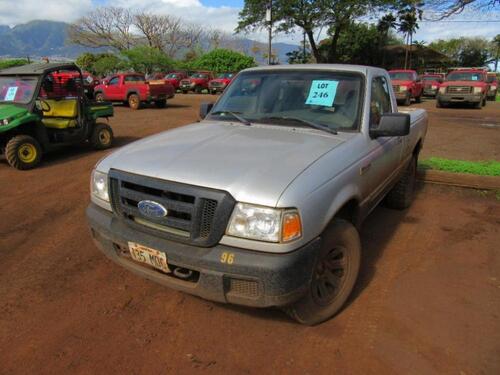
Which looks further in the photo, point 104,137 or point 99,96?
point 99,96

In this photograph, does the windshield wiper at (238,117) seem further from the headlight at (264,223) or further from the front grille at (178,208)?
the headlight at (264,223)

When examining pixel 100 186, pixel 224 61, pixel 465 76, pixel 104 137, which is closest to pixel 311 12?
pixel 224 61

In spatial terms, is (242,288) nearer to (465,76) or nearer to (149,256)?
(149,256)

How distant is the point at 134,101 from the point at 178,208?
17549 mm

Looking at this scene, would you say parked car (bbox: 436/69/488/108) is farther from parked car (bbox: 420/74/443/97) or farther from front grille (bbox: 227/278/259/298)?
front grille (bbox: 227/278/259/298)

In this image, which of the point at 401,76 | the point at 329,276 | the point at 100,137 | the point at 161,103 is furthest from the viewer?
the point at 401,76

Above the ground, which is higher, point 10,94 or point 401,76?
point 401,76

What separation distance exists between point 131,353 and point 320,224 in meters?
1.46

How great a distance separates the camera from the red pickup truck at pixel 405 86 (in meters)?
18.9

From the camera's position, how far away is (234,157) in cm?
267

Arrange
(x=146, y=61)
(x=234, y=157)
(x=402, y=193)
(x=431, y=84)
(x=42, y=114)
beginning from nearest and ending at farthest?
(x=234, y=157), (x=402, y=193), (x=42, y=114), (x=431, y=84), (x=146, y=61)

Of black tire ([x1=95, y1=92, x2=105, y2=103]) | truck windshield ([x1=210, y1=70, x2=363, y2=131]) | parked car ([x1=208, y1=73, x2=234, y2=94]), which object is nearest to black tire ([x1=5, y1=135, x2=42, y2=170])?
truck windshield ([x1=210, y1=70, x2=363, y2=131])

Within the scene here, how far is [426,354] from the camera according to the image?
2527mm

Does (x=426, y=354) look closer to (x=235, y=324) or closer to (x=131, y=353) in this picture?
(x=235, y=324)
